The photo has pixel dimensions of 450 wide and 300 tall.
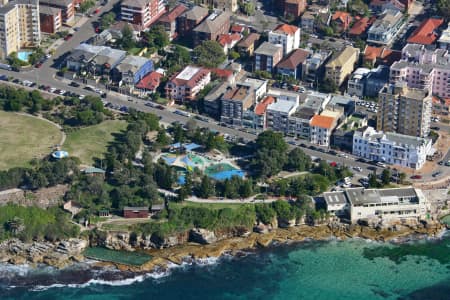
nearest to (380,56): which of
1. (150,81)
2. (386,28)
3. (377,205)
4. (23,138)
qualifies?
(386,28)

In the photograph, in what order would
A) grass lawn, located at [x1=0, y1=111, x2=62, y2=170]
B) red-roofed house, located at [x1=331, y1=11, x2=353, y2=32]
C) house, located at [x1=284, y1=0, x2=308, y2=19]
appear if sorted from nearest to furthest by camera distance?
grass lawn, located at [x1=0, y1=111, x2=62, y2=170], red-roofed house, located at [x1=331, y1=11, x2=353, y2=32], house, located at [x1=284, y1=0, x2=308, y2=19]

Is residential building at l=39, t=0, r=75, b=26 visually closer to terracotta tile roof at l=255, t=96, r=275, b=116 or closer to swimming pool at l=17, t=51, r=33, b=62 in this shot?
swimming pool at l=17, t=51, r=33, b=62

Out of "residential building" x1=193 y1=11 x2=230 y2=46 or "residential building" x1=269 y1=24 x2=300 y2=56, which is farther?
"residential building" x1=193 y1=11 x2=230 y2=46

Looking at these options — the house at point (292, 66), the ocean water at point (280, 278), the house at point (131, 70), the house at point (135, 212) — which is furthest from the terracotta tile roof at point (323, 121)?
the house at point (131, 70)

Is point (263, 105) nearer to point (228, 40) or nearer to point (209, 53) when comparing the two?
point (209, 53)

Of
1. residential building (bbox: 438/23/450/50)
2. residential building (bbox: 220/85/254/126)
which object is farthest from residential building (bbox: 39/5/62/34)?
residential building (bbox: 438/23/450/50)

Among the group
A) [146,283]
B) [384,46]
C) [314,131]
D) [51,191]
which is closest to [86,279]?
[146,283]
